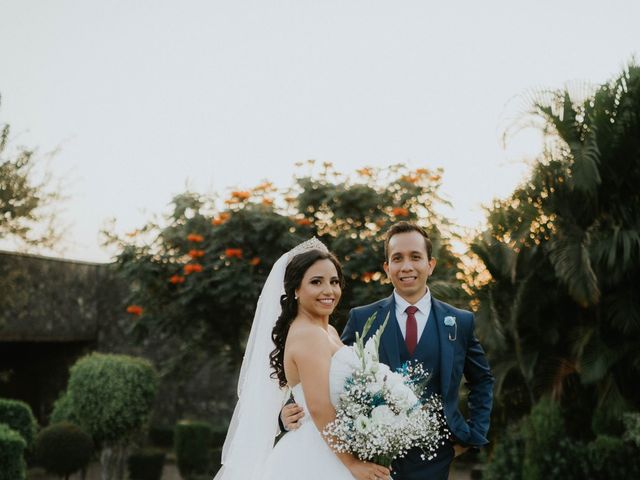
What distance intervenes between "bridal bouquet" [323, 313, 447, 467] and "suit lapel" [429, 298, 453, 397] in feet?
1.29

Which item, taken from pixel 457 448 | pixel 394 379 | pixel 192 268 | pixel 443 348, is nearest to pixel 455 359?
pixel 443 348

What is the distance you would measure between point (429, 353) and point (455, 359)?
0.13 m

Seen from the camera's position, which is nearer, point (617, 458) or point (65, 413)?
point (617, 458)

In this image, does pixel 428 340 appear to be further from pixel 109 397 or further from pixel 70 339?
pixel 70 339

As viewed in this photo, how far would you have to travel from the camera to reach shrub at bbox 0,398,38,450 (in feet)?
32.6

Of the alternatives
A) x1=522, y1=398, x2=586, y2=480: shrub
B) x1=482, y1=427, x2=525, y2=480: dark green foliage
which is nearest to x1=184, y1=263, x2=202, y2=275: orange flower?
x1=482, y1=427, x2=525, y2=480: dark green foliage

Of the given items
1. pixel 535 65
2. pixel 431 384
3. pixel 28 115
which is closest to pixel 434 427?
pixel 431 384

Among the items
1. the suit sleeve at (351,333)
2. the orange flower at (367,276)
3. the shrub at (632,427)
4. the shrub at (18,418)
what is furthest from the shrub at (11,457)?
the shrub at (632,427)

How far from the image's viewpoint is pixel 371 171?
10.1 m

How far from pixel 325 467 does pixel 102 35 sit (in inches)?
338

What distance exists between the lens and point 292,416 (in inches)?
140

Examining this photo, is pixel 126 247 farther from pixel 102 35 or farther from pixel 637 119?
pixel 637 119

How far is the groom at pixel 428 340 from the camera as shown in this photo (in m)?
3.57

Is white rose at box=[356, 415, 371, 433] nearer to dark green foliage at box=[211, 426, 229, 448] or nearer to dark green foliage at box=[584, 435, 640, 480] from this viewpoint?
dark green foliage at box=[584, 435, 640, 480]
